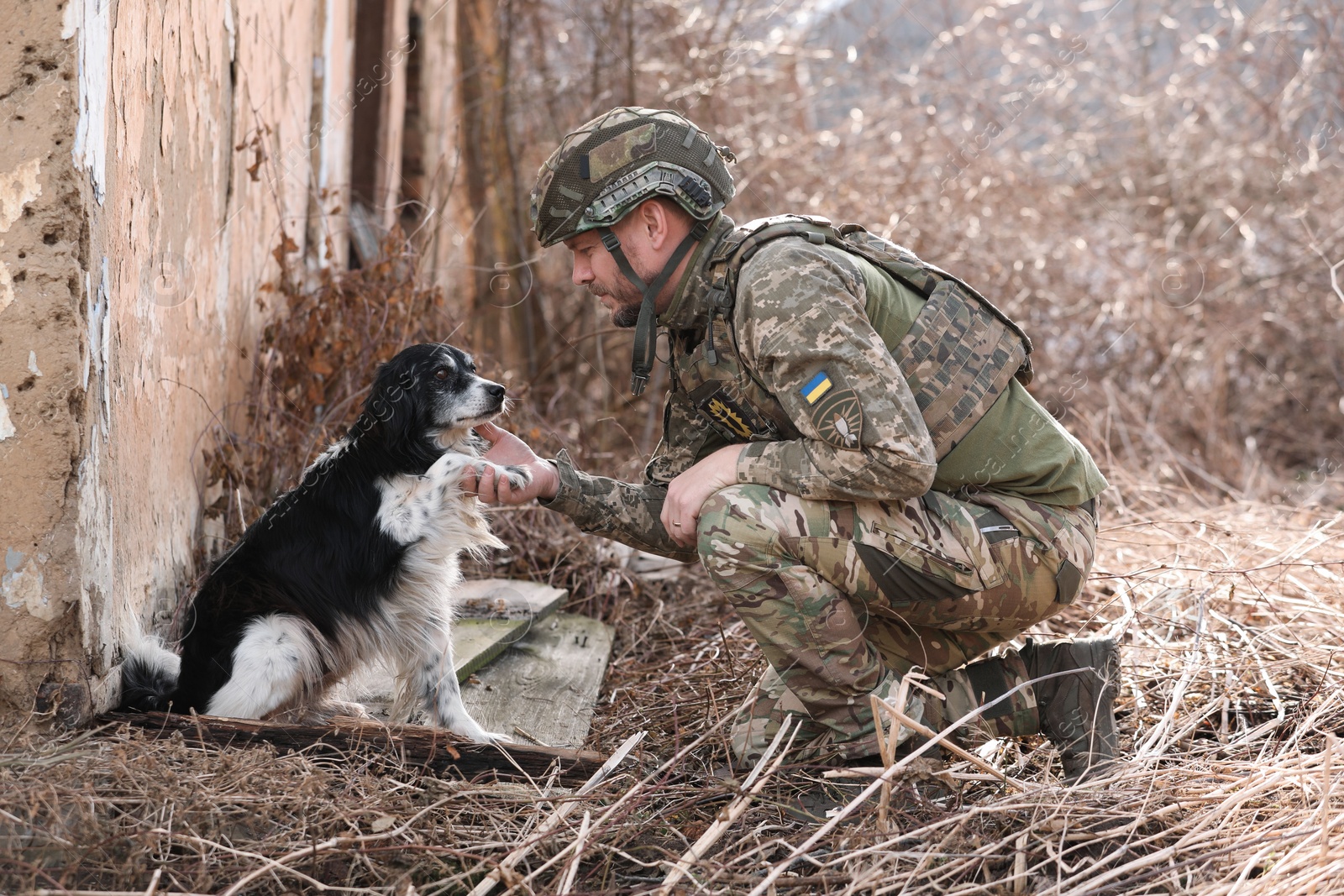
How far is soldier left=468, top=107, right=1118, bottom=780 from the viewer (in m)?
2.60

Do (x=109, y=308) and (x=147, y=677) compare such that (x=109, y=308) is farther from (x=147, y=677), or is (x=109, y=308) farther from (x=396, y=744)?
(x=396, y=744)

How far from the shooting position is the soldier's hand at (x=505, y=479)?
2.97m

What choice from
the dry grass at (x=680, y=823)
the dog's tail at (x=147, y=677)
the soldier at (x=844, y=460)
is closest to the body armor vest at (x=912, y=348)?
the soldier at (x=844, y=460)

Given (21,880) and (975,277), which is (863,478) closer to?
(21,880)

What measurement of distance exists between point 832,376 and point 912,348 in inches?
12.0

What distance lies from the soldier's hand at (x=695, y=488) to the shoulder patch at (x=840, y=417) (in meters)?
0.29

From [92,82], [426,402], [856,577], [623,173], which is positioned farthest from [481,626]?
[92,82]

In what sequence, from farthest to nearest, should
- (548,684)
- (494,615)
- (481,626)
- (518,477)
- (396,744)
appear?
(494,615) → (481,626) → (548,684) → (518,477) → (396,744)

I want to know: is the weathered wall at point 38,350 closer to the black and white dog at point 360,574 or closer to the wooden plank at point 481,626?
the black and white dog at point 360,574

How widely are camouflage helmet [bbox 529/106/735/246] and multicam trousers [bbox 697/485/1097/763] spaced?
731mm

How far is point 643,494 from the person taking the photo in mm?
3182

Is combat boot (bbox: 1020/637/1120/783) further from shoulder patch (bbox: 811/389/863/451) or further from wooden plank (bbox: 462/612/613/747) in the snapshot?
wooden plank (bbox: 462/612/613/747)

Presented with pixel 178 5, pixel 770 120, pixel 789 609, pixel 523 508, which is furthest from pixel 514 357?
pixel 789 609

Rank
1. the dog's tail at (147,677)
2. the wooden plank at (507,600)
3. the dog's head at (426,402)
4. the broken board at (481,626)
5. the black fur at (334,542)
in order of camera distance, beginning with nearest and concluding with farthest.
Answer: the dog's tail at (147,677) → the black fur at (334,542) → the dog's head at (426,402) → the broken board at (481,626) → the wooden plank at (507,600)
